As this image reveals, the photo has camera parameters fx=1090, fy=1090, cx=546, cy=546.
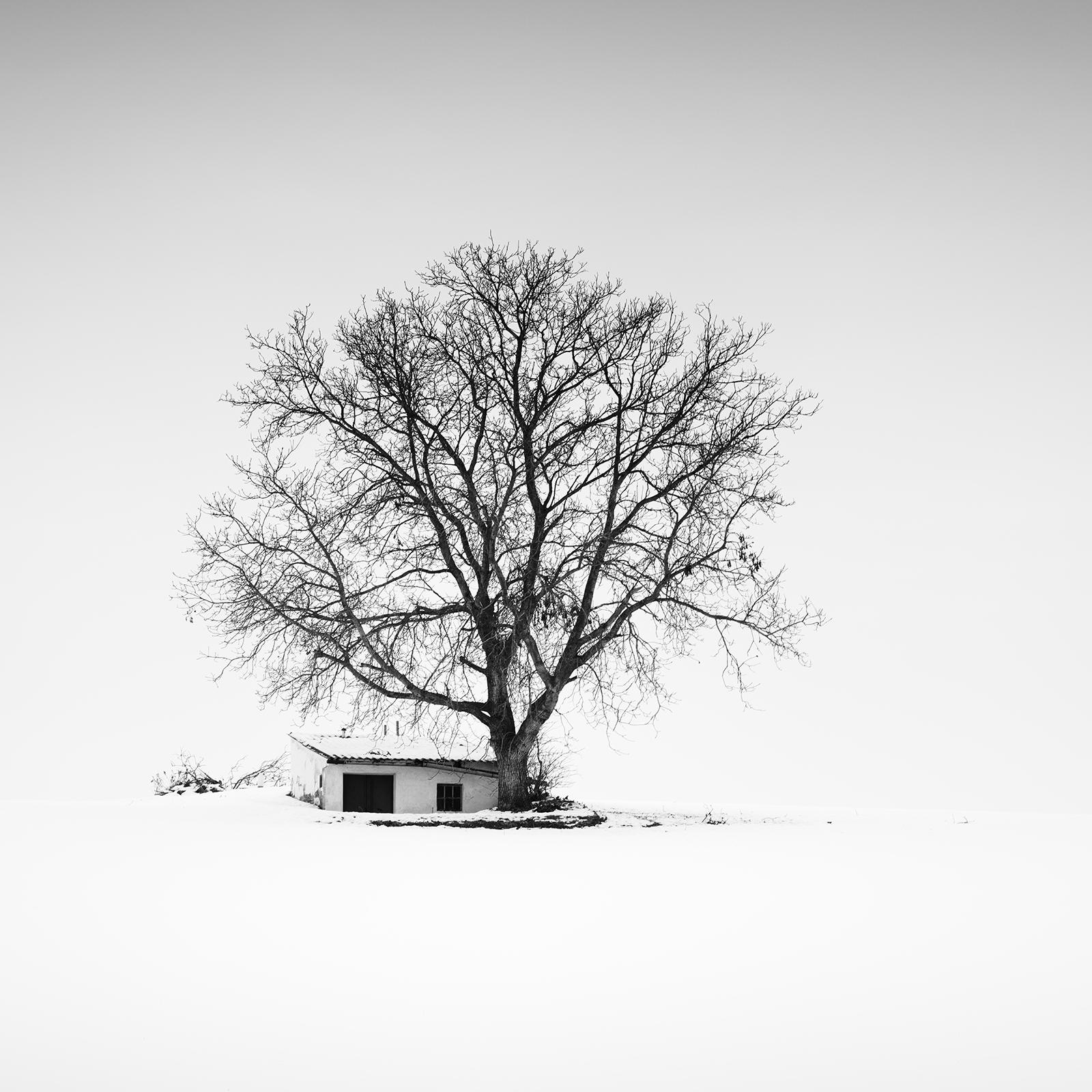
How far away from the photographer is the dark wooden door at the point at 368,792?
88.5 ft

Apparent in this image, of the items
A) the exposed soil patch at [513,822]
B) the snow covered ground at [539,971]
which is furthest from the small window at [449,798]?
the snow covered ground at [539,971]

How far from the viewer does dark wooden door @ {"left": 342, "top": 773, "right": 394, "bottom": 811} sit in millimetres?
26969

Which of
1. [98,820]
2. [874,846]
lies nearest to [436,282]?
[98,820]

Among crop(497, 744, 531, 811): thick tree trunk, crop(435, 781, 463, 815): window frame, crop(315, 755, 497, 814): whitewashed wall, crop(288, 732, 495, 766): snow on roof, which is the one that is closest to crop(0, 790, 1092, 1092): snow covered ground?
crop(497, 744, 531, 811): thick tree trunk

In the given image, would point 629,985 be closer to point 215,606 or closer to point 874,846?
point 874,846

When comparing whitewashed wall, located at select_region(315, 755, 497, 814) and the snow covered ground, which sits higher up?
whitewashed wall, located at select_region(315, 755, 497, 814)

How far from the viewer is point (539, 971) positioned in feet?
29.3

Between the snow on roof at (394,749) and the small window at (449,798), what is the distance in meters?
0.80

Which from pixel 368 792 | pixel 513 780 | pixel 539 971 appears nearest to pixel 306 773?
pixel 368 792

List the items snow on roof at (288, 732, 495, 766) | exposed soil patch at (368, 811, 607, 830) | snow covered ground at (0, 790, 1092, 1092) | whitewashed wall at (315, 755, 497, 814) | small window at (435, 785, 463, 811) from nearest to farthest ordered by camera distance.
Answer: snow covered ground at (0, 790, 1092, 1092)
exposed soil patch at (368, 811, 607, 830)
snow on roof at (288, 732, 495, 766)
whitewashed wall at (315, 755, 497, 814)
small window at (435, 785, 463, 811)

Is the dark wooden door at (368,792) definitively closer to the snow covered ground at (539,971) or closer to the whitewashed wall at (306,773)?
the whitewashed wall at (306,773)

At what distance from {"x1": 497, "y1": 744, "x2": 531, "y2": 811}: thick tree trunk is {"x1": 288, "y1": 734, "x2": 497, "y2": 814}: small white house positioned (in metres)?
2.06

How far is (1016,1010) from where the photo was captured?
8070 mm

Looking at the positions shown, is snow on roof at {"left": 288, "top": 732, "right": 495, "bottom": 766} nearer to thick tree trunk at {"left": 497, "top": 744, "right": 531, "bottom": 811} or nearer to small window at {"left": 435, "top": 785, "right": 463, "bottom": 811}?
small window at {"left": 435, "top": 785, "right": 463, "bottom": 811}
